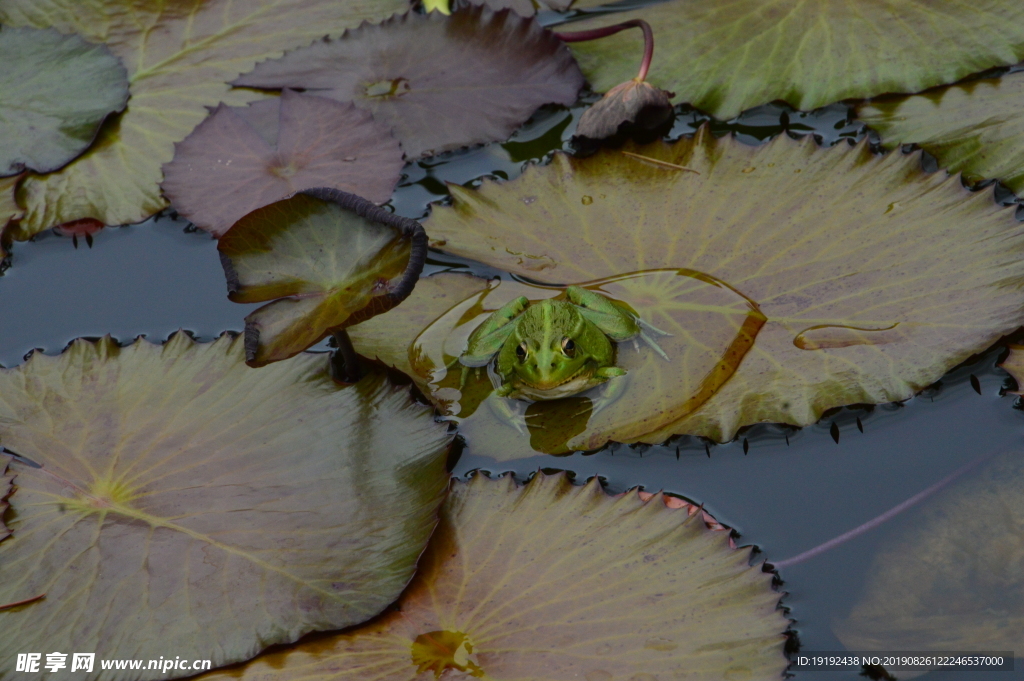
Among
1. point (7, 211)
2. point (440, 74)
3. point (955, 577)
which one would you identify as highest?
point (440, 74)

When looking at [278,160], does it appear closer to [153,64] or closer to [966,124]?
[153,64]

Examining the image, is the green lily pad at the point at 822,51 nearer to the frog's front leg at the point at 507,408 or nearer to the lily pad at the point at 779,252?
the lily pad at the point at 779,252

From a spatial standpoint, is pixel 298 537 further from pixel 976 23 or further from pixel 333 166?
pixel 976 23

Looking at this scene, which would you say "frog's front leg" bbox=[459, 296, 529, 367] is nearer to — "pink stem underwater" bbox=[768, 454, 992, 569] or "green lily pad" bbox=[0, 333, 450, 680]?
"green lily pad" bbox=[0, 333, 450, 680]

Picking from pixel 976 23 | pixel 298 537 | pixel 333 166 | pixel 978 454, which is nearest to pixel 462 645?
pixel 298 537

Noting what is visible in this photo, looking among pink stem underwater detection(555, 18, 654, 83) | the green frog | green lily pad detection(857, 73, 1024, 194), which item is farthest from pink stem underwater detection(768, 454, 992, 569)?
pink stem underwater detection(555, 18, 654, 83)

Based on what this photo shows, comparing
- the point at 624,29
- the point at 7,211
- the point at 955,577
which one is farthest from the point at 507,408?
the point at 7,211
